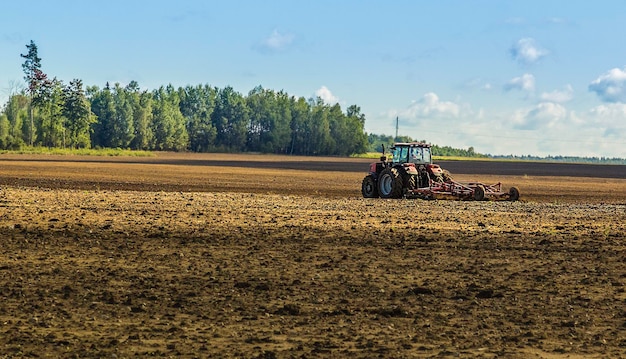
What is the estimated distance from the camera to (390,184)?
117 feet

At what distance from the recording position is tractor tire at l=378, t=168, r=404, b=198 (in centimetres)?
3522

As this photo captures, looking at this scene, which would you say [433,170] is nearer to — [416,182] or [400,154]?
[416,182]

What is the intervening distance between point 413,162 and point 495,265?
66.3 ft

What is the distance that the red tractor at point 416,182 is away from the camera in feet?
115

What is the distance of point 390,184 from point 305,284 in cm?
2138

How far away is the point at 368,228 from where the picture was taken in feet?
73.5

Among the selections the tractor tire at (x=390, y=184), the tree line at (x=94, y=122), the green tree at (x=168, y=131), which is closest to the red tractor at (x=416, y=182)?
the tractor tire at (x=390, y=184)

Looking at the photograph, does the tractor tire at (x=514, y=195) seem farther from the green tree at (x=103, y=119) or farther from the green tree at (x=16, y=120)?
the green tree at (x=103, y=119)

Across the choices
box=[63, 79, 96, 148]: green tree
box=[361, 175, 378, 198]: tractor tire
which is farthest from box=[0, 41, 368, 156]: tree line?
box=[361, 175, 378, 198]: tractor tire

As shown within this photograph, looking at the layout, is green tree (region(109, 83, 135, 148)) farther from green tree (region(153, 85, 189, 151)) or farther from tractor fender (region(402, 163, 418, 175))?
tractor fender (region(402, 163, 418, 175))

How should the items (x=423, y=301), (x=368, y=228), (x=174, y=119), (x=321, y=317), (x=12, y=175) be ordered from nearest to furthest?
1. (x=321, y=317)
2. (x=423, y=301)
3. (x=368, y=228)
4. (x=12, y=175)
5. (x=174, y=119)

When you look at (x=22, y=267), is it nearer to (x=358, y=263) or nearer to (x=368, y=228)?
(x=358, y=263)

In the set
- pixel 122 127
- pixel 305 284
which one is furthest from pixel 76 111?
pixel 305 284

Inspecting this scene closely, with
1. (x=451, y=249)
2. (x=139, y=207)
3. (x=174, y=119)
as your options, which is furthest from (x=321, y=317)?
(x=174, y=119)
